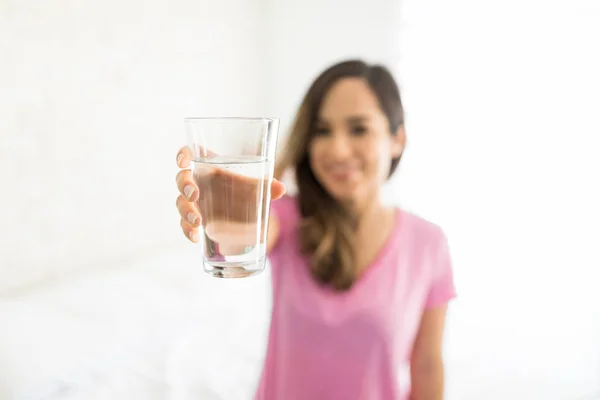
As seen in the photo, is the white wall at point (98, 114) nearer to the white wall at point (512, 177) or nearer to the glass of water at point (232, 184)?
the white wall at point (512, 177)

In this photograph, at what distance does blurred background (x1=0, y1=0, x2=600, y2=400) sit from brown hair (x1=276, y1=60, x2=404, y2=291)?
378mm

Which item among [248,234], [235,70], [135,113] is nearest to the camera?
[248,234]

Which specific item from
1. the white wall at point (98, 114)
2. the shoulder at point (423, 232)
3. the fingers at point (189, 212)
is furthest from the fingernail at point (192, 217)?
the white wall at point (98, 114)

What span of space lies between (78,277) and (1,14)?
0.64 m

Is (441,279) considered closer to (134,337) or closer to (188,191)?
(188,191)

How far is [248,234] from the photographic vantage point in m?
0.53

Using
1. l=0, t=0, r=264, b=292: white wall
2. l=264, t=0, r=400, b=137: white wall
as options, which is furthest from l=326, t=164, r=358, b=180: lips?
l=264, t=0, r=400, b=137: white wall

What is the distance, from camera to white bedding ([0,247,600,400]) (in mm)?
992

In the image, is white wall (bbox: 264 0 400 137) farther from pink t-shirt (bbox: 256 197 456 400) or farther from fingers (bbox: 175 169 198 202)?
fingers (bbox: 175 169 198 202)

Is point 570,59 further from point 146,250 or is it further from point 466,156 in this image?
point 146,250

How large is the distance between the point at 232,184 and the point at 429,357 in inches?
19.9

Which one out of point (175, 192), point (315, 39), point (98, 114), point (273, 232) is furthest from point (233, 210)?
point (315, 39)

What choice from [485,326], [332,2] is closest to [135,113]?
[332,2]

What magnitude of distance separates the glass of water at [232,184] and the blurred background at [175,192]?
0.58 metres
